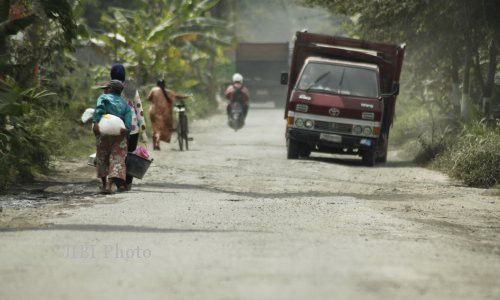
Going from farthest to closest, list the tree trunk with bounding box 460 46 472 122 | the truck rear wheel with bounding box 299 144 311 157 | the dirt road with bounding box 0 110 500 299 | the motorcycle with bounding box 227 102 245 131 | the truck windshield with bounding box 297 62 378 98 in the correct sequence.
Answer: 1. the motorcycle with bounding box 227 102 245 131
2. the tree trunk with bounding box 460 46 472 122
3. the truck rear wheel with bounding box 299 144 311 157
4. the truck windshield with bounding box 297 62 378 98
5. the dirt road with bounding box 0 110 500 299

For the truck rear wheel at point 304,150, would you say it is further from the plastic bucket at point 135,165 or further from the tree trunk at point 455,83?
the plastic bucket at point 135,165

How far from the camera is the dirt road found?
23.4 feet

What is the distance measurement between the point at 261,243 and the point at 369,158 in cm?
1231

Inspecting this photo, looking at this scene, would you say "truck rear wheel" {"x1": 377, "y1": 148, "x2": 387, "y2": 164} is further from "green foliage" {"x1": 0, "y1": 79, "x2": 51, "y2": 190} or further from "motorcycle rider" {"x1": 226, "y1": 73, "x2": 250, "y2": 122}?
"motorcycle rider" {"x1": 226, "y1": 73, "x2": 250, "y2": 122}

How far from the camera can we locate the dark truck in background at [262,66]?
53.7 metres

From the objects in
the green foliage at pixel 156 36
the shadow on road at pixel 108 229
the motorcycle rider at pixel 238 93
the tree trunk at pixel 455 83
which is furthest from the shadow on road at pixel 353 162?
the shadow on road at pixel 108 229

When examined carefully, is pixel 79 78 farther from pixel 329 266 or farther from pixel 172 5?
pixel 329 266

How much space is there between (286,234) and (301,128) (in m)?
11.2

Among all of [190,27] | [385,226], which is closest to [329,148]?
[385,226]

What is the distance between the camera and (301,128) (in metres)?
20.9

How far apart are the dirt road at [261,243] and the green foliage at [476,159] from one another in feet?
1.53

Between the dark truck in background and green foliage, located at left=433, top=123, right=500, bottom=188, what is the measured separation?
34290 millimetres

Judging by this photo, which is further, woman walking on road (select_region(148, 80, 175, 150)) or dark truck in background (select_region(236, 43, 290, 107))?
dark truck in background (select_region(236, 43, 290, 107))

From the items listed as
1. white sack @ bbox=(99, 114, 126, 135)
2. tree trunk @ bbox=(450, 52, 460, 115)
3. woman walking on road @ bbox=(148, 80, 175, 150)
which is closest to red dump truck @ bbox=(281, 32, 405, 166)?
woman walking on road @ bbox=(148, 80, 175, 150)
